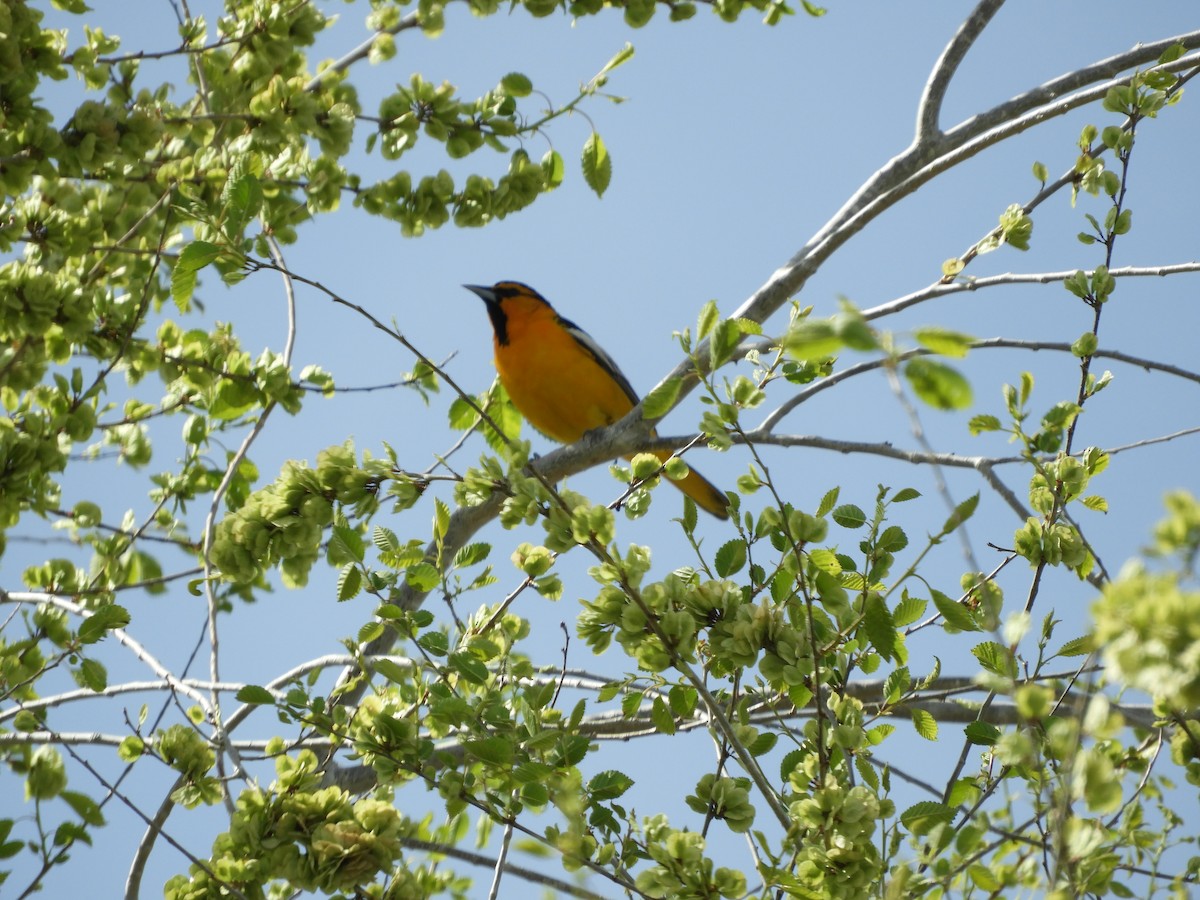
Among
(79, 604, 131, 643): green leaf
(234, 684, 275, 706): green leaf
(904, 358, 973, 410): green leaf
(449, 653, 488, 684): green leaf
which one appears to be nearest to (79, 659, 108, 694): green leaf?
(79, 604, 131, 643): green leaf

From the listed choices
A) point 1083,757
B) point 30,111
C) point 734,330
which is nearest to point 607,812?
point 734,330

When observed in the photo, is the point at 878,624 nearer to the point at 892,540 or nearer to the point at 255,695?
the point at 892,540

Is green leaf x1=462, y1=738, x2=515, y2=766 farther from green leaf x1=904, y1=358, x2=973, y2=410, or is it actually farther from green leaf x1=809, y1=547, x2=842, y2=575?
green leaf x1=904, y1=358, x2=973, y2=410

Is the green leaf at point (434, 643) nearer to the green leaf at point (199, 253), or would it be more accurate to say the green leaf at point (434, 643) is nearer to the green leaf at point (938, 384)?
the green leaf at point (199, 253)

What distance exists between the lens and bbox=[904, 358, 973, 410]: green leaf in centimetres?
107

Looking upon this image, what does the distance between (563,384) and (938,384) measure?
4673 millimetres

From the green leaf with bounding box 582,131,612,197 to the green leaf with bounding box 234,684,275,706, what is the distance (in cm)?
183

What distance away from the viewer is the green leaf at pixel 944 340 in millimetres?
1092

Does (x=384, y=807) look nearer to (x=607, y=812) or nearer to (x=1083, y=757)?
(x=607, y=812)

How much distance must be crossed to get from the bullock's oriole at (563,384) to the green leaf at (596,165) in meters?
2.35

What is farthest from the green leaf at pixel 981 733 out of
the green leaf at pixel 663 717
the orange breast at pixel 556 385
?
the orange breast at pixel 556 385

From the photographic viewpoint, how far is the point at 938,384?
3.59ft

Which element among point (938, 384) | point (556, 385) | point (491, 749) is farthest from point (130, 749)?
point (556, 385)

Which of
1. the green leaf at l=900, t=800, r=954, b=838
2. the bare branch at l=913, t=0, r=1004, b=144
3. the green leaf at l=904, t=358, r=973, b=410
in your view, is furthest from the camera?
the bare branch at l=913, t=0, r=1004, b=144
